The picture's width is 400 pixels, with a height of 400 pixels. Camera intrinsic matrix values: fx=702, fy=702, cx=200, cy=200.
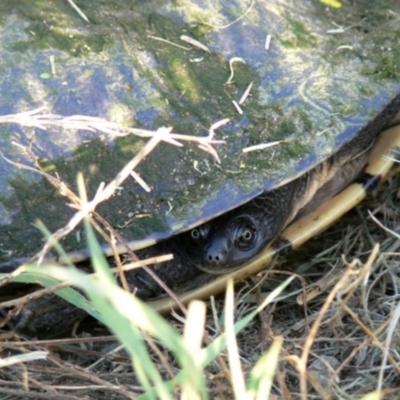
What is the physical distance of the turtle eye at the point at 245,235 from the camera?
2.25 m

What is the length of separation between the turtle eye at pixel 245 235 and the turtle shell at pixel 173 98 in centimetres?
19

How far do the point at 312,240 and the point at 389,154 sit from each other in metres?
0.42

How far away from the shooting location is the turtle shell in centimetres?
208

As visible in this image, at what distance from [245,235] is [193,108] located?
1.43 feet

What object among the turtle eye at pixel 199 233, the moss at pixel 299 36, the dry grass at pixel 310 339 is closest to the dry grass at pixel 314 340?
the dry grass at pixel 310 339

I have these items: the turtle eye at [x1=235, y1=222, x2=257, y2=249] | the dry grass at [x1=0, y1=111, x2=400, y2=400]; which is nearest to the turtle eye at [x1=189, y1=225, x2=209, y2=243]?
the turtle eye at [x1=235, y1=222, x2=257, y2=249]

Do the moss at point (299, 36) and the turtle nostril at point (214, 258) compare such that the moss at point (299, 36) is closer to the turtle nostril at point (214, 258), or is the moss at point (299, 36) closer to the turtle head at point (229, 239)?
the turtle head at point (229, 239)

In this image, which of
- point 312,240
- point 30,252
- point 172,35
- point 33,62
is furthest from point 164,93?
point 312,240

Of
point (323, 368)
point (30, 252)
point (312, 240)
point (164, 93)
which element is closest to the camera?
point (323, 368)

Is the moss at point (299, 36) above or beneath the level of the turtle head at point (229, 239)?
above

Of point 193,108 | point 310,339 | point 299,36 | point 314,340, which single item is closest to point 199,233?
point 193,108

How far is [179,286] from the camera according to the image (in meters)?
2.40

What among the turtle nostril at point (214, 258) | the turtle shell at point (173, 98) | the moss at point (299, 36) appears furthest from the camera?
the moss at point (299, 36)

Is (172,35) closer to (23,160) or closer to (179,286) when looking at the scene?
(23,160)
